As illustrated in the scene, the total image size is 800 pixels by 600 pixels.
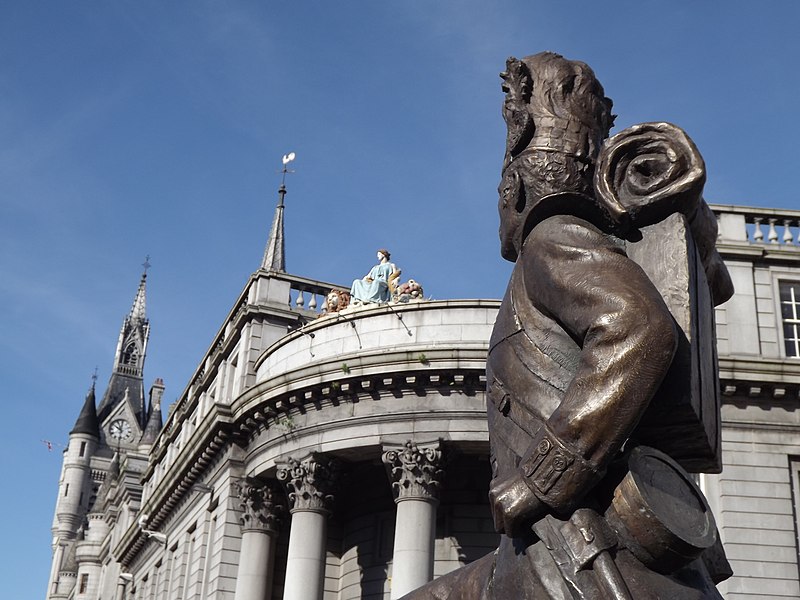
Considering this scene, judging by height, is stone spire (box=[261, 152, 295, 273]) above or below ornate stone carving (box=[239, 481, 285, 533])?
above

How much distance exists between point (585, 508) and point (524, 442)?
0.37 m

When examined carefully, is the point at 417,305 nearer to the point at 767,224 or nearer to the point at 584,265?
the point at 767,224

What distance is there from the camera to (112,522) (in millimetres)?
73250

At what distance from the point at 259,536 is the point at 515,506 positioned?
26.4m

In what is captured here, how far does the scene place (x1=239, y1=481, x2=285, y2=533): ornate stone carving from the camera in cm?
2873

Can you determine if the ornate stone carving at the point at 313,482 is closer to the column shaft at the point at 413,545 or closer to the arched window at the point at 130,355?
the column shaft at the point at 413,545

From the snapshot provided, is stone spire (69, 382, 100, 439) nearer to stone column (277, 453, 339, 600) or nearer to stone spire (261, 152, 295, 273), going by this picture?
stone spire (261, 152, 295, 273)

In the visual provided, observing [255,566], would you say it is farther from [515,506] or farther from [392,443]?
[515,506]

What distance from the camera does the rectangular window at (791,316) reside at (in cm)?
2531

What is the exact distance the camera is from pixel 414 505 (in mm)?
24109

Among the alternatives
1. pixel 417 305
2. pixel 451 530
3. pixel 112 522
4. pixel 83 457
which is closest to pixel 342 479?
pixel 451 530

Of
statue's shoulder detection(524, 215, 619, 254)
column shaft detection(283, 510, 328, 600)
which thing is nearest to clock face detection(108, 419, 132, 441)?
column shaft detection(283, 510, 328, 600)

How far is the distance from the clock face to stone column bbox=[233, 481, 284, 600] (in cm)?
13257

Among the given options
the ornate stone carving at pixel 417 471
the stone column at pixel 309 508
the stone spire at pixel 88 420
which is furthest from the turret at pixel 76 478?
the ornate stone carving at pixel 417 471
